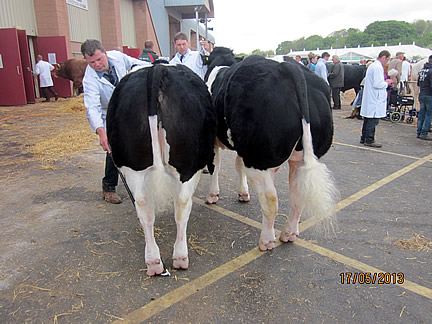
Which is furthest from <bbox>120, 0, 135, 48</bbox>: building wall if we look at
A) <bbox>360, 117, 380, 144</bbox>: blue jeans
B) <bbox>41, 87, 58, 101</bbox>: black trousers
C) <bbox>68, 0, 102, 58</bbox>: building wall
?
<bbox>360, 117, 380, 144</bbox>: blue jeans

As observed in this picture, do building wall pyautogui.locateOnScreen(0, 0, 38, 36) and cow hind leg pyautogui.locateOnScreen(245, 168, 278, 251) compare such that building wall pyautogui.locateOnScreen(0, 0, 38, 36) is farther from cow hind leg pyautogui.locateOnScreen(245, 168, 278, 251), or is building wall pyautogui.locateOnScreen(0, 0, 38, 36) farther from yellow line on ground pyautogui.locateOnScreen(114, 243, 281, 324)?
yellow line on ground pyautogui.locateOnScreen(114, 243, 281, 324)

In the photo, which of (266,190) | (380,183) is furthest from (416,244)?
(380,183)

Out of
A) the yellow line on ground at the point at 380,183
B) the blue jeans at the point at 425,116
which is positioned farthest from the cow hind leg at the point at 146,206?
the blue jeans at the point at 425,116

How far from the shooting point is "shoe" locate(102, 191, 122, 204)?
428 cm

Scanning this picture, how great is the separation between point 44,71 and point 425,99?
1416cm

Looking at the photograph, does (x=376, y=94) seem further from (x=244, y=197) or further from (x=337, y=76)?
(x=337, y=76)

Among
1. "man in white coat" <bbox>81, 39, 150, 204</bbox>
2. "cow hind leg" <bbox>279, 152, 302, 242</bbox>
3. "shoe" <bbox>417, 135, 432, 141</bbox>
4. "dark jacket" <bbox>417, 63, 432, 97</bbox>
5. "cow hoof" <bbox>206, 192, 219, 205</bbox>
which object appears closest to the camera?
"cow hind leg" <bbox>279, 152, 302, 242</bbox>

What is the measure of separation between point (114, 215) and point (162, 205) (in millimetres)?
1693

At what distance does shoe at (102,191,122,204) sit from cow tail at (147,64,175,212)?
6.38 feet

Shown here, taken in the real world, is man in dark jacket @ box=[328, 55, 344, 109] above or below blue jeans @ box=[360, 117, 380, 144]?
above

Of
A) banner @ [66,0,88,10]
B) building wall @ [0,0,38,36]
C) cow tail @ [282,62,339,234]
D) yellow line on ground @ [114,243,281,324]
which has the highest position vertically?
banner @ [66,0,88,10]

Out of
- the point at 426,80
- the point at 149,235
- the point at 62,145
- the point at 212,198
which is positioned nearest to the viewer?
the point at 149,235

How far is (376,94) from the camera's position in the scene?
708 cm

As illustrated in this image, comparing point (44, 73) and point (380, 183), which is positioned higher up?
point (44, 73)
